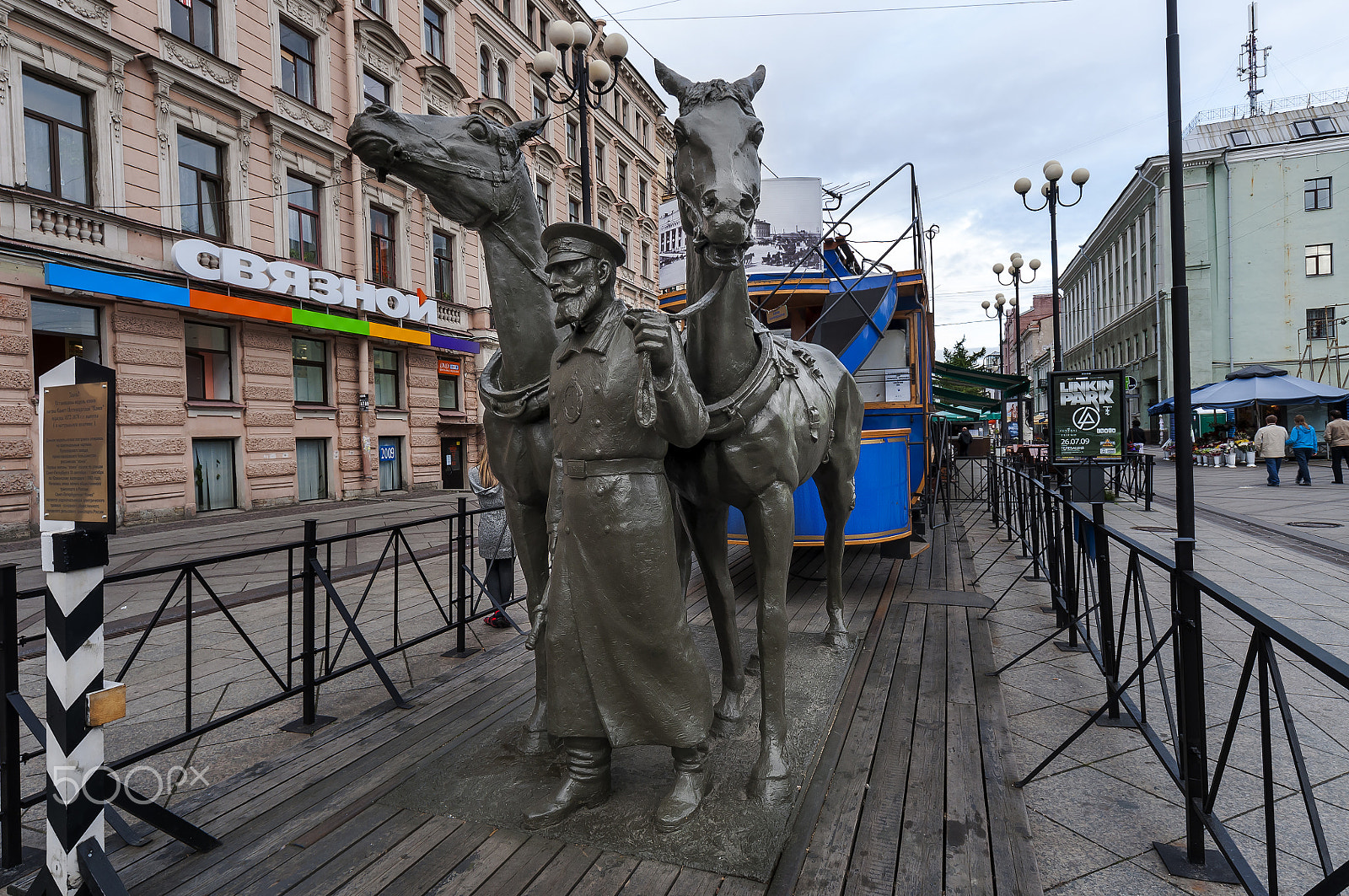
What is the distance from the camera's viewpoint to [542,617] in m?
2.70

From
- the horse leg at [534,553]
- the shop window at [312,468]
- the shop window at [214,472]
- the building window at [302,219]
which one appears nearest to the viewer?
the horse leg at [534,553]

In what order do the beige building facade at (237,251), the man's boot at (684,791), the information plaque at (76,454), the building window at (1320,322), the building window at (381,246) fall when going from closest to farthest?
the information plaque at (76,454), the man's boot at (684,791), the beige building facade at (237,251), the building window at (381,246), the building window at (1320,322)

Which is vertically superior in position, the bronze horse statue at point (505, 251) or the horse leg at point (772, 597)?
the bronze horse statue at point (505, 251)

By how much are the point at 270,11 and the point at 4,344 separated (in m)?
8.92

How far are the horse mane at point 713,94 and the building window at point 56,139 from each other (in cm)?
1336

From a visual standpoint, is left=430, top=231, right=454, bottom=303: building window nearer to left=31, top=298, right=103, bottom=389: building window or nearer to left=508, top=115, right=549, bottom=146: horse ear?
left=31, top=298, right=103, bottom=389: building window

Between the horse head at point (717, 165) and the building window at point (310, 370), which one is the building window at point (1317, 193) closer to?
the building window at point (310, 370)

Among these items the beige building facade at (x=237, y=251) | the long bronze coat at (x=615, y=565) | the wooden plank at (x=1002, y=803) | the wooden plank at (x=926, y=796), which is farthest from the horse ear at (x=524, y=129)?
the beige building facade at (x=237, y=251)

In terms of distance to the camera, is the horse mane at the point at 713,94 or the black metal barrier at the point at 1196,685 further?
the horse mane at the point at 713,94

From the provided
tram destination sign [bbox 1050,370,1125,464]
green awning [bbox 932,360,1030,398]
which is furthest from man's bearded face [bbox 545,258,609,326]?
green awning [bbox 932,360,1030,398]

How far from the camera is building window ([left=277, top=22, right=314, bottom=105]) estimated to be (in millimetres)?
15359

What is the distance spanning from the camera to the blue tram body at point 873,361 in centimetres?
615

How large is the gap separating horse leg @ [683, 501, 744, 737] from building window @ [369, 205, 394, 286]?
645 inches

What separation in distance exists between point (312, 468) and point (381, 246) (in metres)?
6.01
